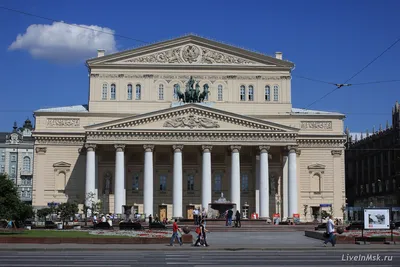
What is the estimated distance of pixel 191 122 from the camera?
88.0 m

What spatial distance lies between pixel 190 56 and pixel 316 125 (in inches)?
764

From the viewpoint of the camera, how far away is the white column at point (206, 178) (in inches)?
3408

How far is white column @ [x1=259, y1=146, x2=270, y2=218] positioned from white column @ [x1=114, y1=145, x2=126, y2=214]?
17037mm

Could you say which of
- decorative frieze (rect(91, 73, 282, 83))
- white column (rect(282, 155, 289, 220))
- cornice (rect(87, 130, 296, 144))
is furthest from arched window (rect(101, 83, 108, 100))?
white column (rect(282, 155, 289, 220))

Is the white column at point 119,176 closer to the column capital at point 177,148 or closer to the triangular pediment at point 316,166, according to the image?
the column capital at point 177,148

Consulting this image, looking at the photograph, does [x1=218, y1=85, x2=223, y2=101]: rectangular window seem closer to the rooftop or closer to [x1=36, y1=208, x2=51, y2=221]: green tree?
the rooftop

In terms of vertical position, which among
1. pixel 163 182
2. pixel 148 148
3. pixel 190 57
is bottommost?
pixel 163 182

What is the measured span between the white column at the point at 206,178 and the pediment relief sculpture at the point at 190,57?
577 inches

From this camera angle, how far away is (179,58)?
9644 centimetres

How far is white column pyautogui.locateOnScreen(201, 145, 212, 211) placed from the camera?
3408 inches

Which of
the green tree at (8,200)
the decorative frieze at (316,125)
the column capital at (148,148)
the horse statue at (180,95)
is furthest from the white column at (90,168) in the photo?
the green tree at (8,200)

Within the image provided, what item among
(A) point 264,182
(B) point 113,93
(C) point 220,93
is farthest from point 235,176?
(B) point 113,93

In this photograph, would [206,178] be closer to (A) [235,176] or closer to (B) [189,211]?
(A) [235,176]

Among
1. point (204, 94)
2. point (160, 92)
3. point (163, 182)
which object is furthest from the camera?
point (160, 92)
